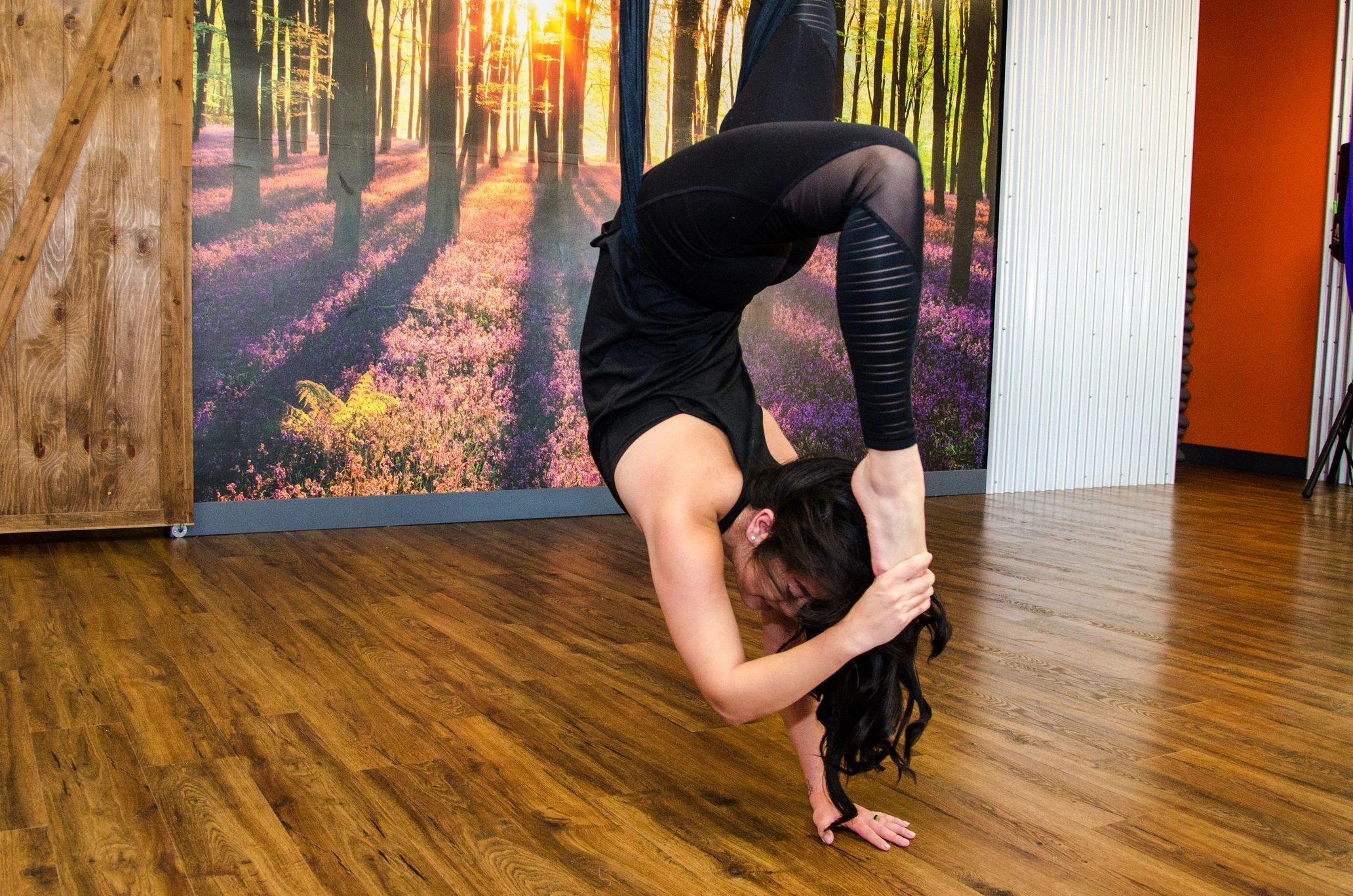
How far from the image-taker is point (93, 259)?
3.76 metres

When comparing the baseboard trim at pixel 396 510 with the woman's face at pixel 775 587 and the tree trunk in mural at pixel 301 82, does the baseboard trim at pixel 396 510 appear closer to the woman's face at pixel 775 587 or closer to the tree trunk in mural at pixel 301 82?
the tree trunk in mural at pixel 301 82

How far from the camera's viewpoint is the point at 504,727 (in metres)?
2.21

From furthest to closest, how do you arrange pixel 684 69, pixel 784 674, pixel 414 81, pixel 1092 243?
pixel 1092 243 < pixel 684 69 < pixel 414 81 < pixel 784 674

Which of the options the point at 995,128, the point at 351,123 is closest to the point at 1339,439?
the point at 995,128

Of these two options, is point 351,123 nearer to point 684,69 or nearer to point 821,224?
point 684,69

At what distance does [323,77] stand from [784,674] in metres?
3.45

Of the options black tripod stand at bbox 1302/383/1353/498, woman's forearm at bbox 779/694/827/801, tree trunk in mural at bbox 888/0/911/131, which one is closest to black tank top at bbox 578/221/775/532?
woman's forearm at bbox 779/694/827/801

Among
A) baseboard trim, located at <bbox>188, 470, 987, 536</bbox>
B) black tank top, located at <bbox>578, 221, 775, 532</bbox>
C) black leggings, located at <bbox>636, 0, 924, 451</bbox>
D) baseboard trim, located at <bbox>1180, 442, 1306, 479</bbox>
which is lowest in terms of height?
baseboard trim, located at <bbox>1180, 442, 1306, 479</bbox>

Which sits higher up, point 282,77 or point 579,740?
point 282,77

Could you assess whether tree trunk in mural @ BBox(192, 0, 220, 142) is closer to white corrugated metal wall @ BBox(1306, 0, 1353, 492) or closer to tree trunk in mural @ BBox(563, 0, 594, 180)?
tree trunk in mural @ BBox(563, 0, 594, 180)

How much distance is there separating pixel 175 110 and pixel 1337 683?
3800 mm

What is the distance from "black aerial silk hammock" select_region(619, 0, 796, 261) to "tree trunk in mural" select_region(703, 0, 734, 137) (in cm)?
305

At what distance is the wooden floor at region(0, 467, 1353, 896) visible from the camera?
163cm

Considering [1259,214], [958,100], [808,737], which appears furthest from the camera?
[1259,214]
